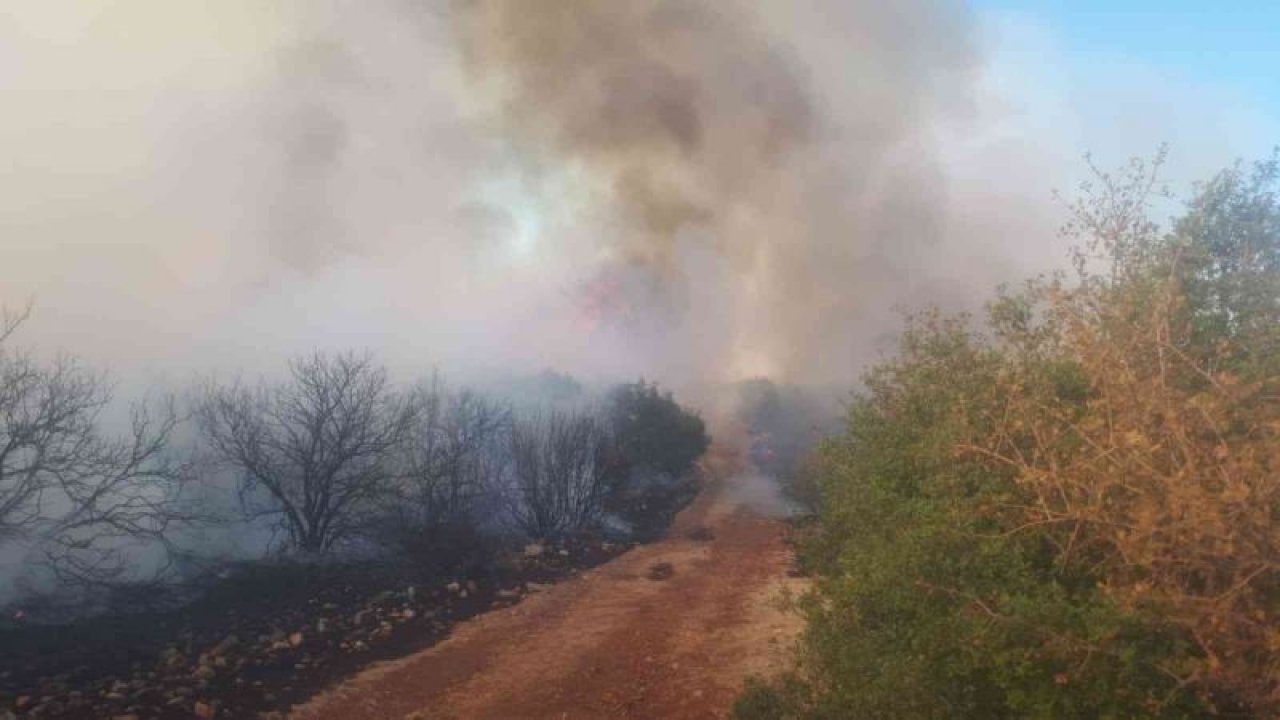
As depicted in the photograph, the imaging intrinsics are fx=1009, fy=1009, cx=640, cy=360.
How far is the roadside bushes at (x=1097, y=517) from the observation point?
3.61 meters

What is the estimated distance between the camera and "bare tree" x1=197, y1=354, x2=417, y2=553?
1421 cm

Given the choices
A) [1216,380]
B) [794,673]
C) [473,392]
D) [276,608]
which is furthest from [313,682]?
[473,392]

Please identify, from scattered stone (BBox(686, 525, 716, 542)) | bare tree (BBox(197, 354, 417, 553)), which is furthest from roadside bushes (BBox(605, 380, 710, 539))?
bare tree (BBox(197, 354, 417, 553))

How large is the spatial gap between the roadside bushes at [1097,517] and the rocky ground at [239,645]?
17.1 feet

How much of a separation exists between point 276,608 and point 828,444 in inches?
271

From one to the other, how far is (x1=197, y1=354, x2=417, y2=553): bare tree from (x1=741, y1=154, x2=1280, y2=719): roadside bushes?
31.6ft

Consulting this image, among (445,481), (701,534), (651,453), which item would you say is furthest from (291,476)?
(651,453)

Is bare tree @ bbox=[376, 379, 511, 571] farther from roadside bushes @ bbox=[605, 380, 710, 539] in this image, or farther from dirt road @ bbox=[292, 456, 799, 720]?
roadside bushes @ bbox=[605, 380, 710, 539]

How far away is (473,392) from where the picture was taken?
→ 64.3 ft

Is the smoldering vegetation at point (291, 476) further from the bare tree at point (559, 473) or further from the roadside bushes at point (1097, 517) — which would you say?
the roadside bushes at point (1097, 517)

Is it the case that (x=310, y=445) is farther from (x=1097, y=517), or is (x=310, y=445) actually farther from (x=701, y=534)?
(x=1097, y=517)

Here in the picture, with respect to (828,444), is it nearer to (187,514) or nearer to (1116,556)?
(1116,556)

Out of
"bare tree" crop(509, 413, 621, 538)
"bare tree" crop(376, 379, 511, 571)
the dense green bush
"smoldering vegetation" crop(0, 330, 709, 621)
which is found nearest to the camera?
"smoldering vegetation" crop(0, 330, 709, 621)

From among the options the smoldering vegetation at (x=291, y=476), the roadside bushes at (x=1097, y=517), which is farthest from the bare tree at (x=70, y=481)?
the roadside bushes at (x=1097, y=517)
